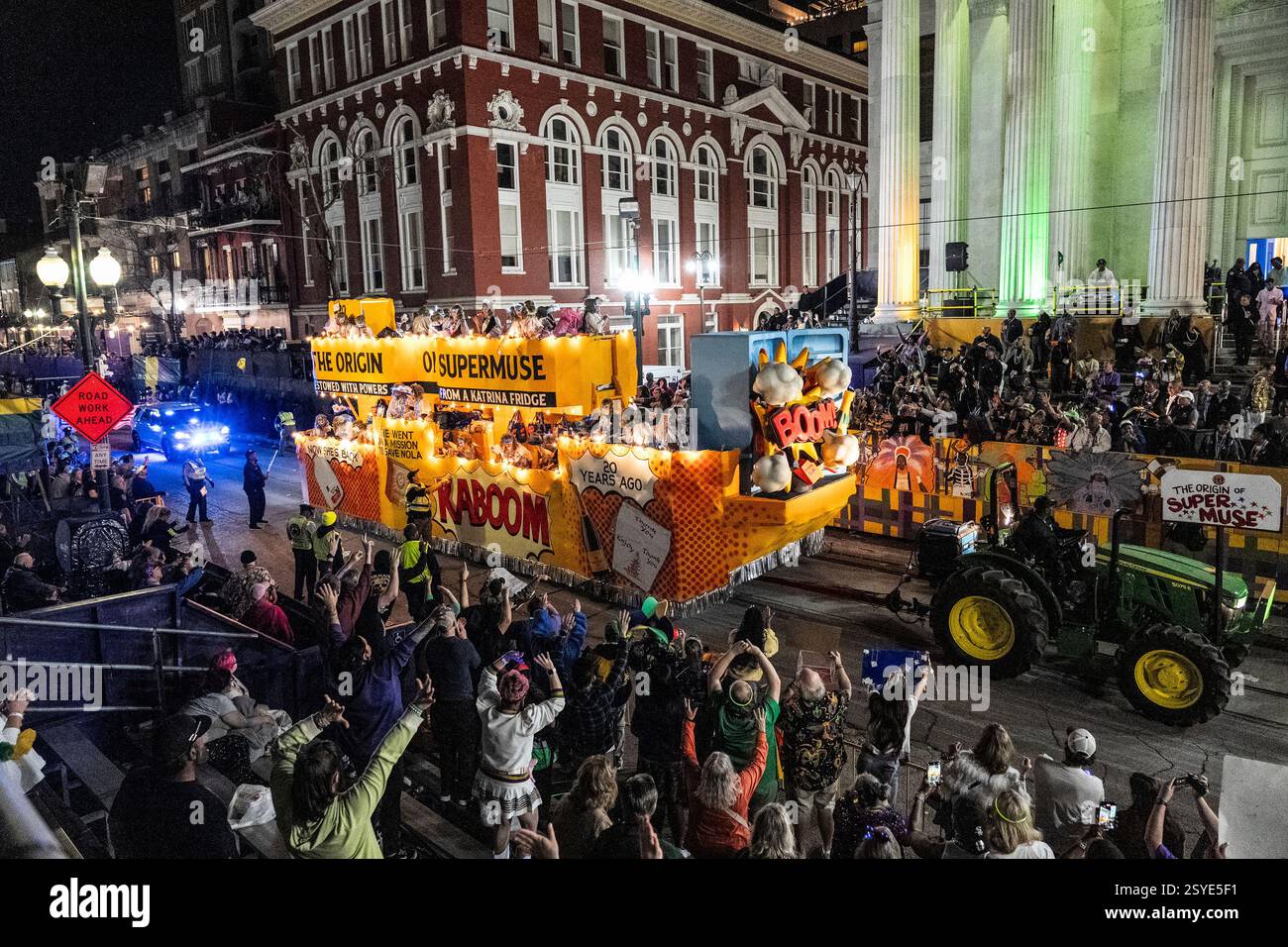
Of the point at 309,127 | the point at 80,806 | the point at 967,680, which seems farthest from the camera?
the point at 309,127

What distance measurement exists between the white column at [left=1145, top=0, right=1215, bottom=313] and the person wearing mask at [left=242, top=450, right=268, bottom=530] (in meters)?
20.2

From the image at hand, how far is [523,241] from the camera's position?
30469 mm

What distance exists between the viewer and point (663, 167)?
3650 cm

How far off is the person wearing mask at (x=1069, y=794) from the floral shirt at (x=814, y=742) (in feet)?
3.94

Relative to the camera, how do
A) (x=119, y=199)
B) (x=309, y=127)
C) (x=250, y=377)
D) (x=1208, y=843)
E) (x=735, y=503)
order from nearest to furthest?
1. (x=1208, y=843)
2. (x=735, y=503)
3. (x=250, y=377)
4. (x=309, y=127)
5. (x=119, y=199)

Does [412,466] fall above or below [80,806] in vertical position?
above

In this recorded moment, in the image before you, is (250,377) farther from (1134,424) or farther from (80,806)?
(1134,424)

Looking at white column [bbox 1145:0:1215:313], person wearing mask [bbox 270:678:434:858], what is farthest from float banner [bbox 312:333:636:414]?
white column [bbox 1145:0:1215:313]

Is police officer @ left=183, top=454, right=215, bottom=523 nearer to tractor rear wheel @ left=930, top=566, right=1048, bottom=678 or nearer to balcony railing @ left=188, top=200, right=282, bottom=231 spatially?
tractor rear wheel @ left=930, top=566, right=1048, bottom=678

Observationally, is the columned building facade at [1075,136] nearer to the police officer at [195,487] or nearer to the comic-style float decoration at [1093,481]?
the comic-style float decoration at [1093,481]

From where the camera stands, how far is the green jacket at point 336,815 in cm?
420

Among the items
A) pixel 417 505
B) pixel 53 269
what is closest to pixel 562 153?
pixel 53 269
